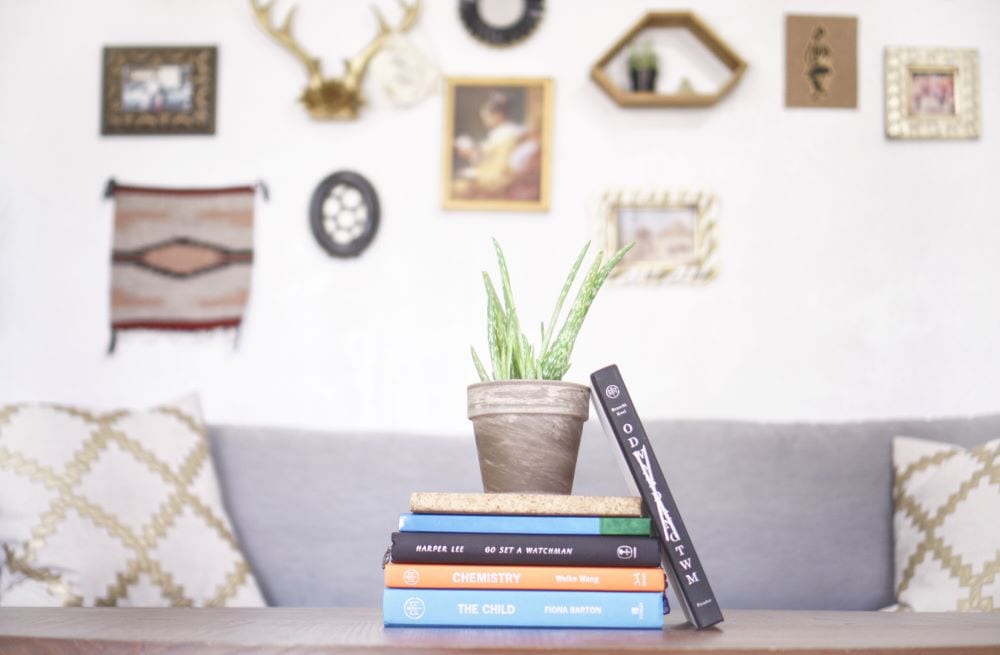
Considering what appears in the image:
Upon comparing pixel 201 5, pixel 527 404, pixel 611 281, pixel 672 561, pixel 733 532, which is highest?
pixel 201 5

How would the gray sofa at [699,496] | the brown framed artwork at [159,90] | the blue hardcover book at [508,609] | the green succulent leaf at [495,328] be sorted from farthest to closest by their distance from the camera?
1. the brown framed artwork at [159,90]
2. the gray sofa at [699,496]
3. the green succulent leaf at [495,328]
4. the blue hardcover book at [508,609]

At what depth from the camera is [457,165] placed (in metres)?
2.72

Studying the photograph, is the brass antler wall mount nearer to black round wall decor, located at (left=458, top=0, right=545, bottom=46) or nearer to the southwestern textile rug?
black round wall decor, located at (left=458, top=0, right=545, bottom=46)

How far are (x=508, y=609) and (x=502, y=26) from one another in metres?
2.07

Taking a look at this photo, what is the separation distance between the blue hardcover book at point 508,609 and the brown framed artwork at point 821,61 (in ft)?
6.62

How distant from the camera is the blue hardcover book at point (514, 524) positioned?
40.2 inches

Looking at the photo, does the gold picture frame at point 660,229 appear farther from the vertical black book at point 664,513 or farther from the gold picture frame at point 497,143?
the vertical black book at point 664,513

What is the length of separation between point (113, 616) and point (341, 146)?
188 centimetres

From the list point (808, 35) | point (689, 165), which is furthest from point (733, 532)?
point (808, 35)

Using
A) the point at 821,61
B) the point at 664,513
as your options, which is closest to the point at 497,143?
the point at 821,61

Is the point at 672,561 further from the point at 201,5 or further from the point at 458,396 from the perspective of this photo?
the point at 201,5

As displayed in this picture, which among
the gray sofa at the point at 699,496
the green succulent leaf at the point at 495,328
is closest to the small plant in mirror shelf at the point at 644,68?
the gray sofa at the point at 699,496

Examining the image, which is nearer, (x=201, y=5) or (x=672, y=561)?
(x=672, y=561)

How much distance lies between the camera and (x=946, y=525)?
1880 mm
